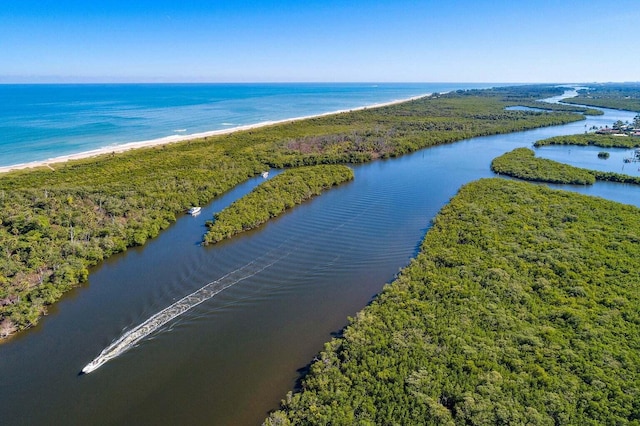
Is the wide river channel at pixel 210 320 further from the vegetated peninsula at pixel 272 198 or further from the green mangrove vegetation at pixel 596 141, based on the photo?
the green mangrove vegetation at pixel 596 141

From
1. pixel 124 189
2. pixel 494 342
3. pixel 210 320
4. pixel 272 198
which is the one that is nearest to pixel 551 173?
pixel 272 198

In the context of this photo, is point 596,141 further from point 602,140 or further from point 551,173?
point 551,173

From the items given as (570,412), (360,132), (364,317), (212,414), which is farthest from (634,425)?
(360,132)

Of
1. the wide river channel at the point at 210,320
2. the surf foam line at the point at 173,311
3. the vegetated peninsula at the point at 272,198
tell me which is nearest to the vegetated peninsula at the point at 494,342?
the wide river channel at the point at 210,320

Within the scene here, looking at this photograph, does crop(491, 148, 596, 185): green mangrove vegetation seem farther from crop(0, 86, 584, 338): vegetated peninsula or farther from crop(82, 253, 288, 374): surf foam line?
crop(82, 253, 288, 374): surf foam line

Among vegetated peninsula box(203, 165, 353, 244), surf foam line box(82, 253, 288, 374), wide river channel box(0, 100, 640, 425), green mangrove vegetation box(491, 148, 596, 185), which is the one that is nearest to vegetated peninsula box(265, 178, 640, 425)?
wide river channel box(0, 100, 640, 425)
